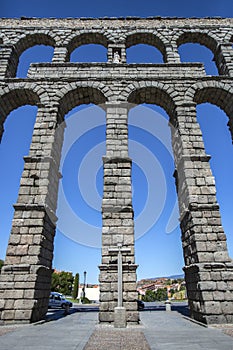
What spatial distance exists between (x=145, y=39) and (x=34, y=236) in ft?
44.9

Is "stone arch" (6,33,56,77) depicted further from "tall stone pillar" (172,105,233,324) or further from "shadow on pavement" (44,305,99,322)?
"shadow on pavement" (44,305,99,322)

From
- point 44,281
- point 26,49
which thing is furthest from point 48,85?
point 44,281

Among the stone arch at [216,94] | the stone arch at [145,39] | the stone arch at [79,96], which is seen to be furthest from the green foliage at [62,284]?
the stone arch at [216,94]

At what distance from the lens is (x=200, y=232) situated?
8195 mm

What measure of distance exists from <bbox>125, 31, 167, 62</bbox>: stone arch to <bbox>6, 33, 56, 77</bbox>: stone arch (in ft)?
15.9

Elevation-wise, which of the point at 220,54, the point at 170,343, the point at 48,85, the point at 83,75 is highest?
the point at 220,54

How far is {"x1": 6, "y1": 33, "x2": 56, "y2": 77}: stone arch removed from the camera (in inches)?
551

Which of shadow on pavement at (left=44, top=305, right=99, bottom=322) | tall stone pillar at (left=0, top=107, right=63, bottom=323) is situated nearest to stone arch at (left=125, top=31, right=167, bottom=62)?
tall stone pillar at (left=0, top=107, right=63, bottom=323)

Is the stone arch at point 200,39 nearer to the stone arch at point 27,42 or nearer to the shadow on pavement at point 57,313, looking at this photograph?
the stone arch at point 27,42

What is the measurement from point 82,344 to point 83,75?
1177 centimetres

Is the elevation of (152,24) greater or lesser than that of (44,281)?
greater

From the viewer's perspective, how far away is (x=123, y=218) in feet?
27.7

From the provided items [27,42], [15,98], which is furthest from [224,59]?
[27,42]

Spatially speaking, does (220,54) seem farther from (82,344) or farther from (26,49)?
(82,344)
